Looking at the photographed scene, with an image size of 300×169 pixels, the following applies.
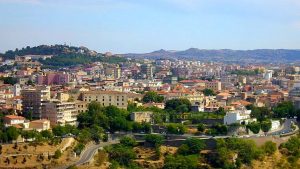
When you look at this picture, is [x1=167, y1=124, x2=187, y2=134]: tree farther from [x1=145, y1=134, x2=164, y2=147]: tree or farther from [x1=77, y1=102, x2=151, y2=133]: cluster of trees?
[x1=145, y1=134, x2=164, y2=147]: tree

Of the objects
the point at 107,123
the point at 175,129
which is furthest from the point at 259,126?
the point at 107,123

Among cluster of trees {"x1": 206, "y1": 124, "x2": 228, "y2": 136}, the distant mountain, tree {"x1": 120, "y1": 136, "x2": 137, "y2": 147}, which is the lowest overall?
the distant mountain

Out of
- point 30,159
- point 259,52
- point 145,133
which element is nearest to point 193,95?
point 145,133

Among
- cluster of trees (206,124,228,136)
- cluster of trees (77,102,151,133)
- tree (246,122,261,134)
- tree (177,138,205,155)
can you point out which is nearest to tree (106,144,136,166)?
tree (177,138,205,155)

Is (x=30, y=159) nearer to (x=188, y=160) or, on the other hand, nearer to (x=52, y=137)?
(x=52, y=137)

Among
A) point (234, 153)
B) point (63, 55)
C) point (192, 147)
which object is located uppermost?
point (63, 55)

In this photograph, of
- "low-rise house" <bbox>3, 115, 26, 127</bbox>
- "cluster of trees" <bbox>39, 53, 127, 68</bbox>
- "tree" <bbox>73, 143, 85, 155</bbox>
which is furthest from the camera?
"cluster of trees" <bbox>39, 53, 127, 68</bbox>

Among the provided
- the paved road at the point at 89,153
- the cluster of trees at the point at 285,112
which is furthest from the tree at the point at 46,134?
the cluster of trees at the point at 285,112

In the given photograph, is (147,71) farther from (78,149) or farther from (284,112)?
(78,149)
